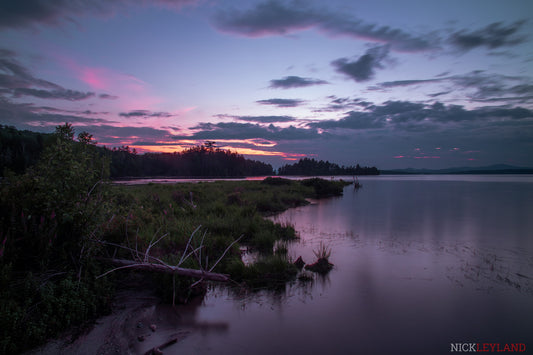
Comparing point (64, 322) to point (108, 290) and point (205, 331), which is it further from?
point (205, 331)

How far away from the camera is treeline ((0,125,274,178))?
55.0 meters

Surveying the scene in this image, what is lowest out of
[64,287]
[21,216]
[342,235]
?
[342,235]

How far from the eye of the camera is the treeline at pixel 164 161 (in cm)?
5496

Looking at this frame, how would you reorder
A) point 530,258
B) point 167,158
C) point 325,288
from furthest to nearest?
point 167,158
point 530,258
point 325,288

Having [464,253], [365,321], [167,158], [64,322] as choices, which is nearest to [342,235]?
[464,253]

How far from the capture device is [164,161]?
105 metres

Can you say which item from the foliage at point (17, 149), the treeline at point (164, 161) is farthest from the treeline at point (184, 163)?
the foliage at point (17, 149)

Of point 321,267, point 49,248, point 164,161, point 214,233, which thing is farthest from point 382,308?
point 164,161

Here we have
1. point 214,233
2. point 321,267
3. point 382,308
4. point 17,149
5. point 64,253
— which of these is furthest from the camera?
point 17,149

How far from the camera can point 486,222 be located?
687 inches

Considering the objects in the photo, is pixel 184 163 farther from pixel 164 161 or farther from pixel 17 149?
pixel 17 149

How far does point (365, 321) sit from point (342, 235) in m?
8.05

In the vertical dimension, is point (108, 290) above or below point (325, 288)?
above

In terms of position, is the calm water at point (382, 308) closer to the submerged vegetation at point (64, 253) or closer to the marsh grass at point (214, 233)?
the marsh grass at point (214, 233)
